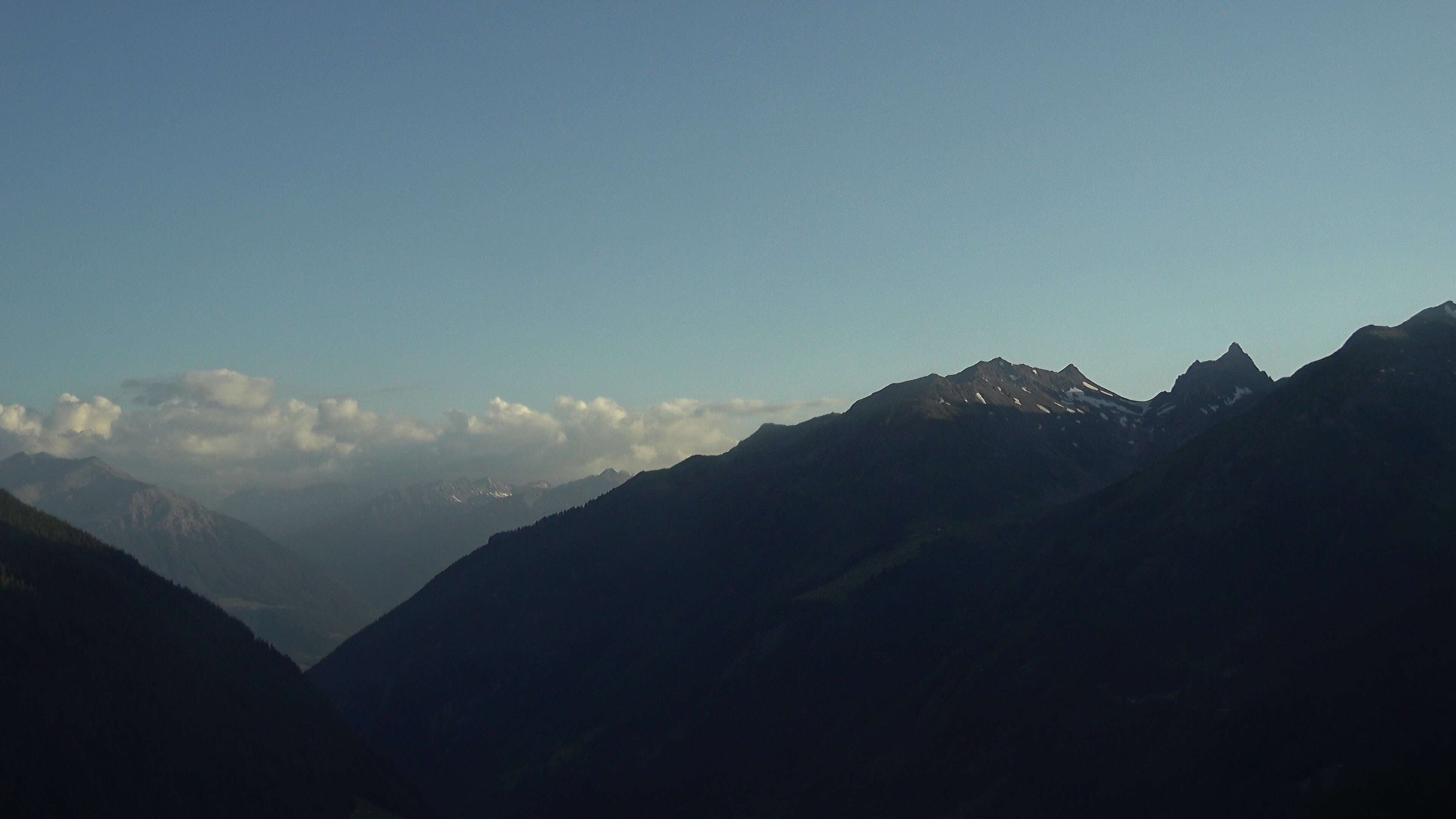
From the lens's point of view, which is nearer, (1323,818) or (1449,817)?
(1449,817)

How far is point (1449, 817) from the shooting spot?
172125 mm

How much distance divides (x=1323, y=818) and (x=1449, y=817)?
75.6 feet

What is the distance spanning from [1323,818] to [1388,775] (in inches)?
653

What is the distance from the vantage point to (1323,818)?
19225 cm

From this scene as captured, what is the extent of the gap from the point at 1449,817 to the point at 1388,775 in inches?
1068

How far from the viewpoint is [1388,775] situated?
198500mm

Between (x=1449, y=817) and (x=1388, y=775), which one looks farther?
(x=1388, y=775)
